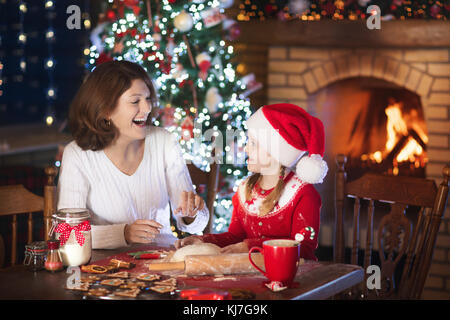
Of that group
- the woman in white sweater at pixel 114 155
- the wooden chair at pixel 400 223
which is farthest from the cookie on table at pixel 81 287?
the wooden chair at pixel 400 223

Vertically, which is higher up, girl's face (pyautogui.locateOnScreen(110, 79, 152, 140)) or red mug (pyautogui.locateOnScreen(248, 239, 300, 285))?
girl's face (pyautogui.locateOnScreen(110, 79, 152, 140))

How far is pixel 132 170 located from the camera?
2.32 m

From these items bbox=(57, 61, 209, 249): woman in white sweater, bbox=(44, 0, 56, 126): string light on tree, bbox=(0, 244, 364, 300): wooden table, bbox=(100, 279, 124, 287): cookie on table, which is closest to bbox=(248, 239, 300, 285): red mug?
bbox=(0, 244, 364, 300): wooden table

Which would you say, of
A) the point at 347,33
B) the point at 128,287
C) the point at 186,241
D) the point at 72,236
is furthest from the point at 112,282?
the point at 347,33

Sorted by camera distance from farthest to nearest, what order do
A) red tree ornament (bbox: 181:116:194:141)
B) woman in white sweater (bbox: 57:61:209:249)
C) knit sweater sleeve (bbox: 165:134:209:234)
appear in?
red tree ornament (bbox: 181:116:194:141) → knit sweater sleeve (bbox: 165:134:209:234) → woman in white sweater (bbox: 57:61:209:249)

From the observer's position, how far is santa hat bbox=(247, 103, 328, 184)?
195cm

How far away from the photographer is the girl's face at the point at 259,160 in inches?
79.7

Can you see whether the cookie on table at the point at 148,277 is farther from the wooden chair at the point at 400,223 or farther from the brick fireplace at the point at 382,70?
the brick fireplace at the point at 382,70

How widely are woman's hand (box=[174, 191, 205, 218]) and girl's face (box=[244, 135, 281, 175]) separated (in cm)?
21

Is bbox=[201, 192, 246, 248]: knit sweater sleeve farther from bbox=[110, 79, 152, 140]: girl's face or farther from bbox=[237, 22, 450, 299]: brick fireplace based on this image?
bbox=[237, 22, 450, 299]: brick fireplace

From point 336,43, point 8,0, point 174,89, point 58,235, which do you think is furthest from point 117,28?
point 8,0

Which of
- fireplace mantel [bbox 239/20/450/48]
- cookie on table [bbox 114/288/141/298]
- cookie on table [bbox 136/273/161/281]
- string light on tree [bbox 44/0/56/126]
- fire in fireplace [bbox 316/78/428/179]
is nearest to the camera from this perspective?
cookie on table [bbox 114/288/141/298]

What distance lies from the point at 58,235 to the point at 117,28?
208cm

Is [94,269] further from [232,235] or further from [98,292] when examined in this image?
[232,235]
